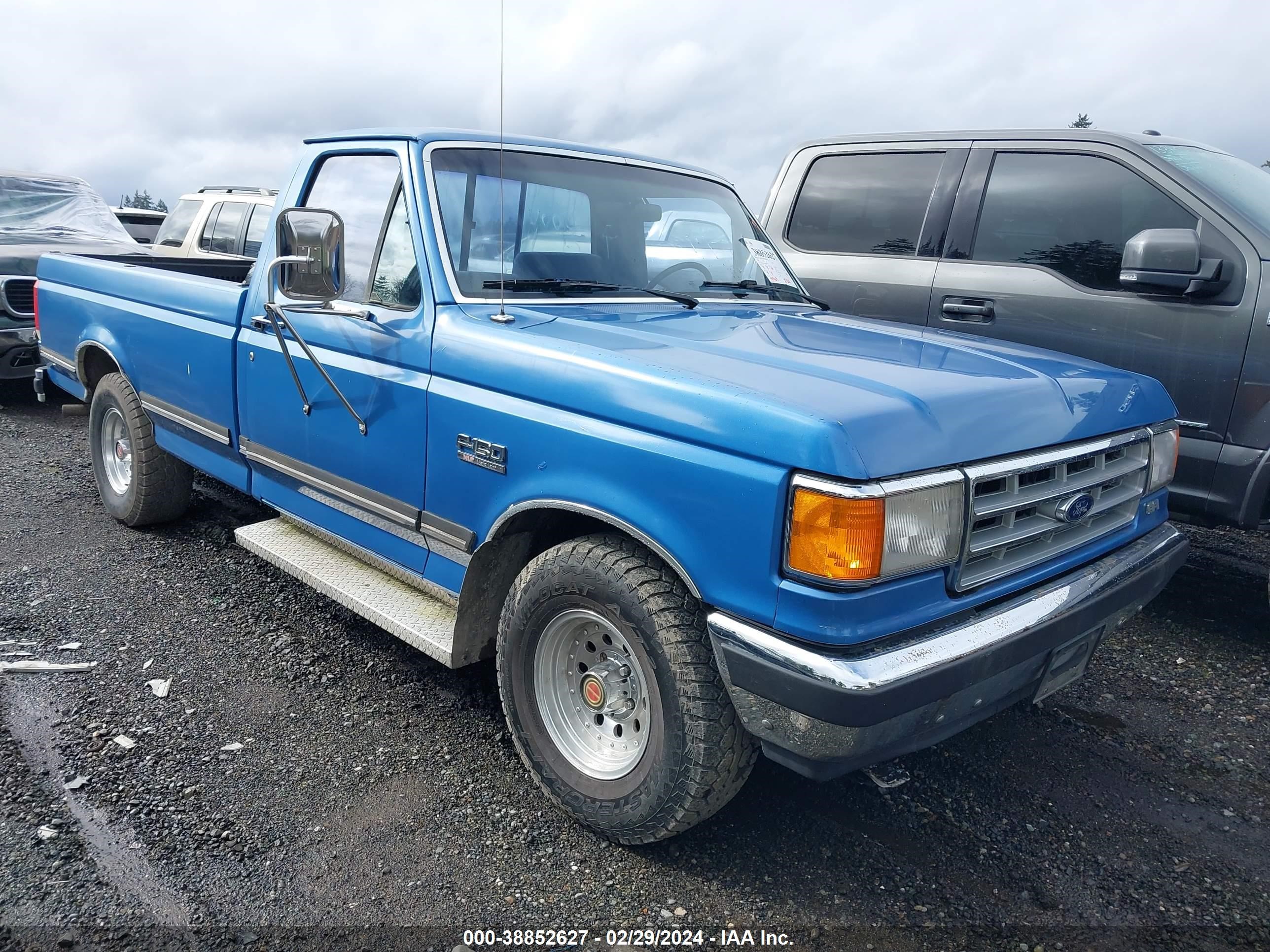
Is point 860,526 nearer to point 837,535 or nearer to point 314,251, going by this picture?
point 837,535

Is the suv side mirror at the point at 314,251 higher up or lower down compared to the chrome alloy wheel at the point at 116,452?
higher up

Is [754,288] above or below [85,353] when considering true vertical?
above

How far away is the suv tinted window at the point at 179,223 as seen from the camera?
10820 millimetres

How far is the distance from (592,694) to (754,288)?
6.12 feet

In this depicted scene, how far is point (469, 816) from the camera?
2783 mm

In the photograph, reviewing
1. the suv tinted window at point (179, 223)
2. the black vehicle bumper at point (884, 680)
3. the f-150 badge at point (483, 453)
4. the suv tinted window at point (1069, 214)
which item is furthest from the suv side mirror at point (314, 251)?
the suv tinted window at point (179, 223)

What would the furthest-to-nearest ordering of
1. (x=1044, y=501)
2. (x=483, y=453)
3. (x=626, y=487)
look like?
(x=483, y=453), (x=1044, y=501), (x=626, y=487)

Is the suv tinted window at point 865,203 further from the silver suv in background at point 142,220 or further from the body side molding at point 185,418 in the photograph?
the silver suv in background at point 142,220

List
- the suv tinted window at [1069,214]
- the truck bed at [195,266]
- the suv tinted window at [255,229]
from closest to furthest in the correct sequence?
1. the suv tinted window at [1069,214]
2. the truck bed at [195,266]
3. the suv tinted window at [255,229]

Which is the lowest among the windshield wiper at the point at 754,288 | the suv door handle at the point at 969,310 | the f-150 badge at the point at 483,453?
the f-150 badge at the point at 483,453

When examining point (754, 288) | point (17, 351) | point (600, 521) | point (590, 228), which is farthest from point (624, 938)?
point (17, 351)

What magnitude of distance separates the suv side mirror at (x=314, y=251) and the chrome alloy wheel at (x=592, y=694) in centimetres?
138

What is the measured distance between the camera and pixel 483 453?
2.75 metres

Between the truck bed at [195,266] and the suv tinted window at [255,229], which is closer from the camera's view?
the truck bed at [195,266]
